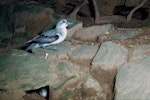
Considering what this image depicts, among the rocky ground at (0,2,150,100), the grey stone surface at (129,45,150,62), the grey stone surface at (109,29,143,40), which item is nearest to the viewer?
the rocky ground at (0,2,150,100)

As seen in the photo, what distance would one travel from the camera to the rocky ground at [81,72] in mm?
5250

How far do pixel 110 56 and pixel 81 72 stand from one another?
2.36 feet

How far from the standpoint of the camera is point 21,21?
9.98 meters

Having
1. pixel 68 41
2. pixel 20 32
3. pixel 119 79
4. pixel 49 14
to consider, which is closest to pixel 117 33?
pixel 68 41

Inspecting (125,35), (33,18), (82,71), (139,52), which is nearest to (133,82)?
(139,52)

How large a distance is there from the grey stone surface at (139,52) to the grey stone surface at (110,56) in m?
0.15

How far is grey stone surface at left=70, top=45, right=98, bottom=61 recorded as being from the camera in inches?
230

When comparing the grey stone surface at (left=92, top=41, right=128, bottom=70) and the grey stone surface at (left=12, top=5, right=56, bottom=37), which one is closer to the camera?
the grey stone surface at (left=92, top=41, right=128, bottom=70)

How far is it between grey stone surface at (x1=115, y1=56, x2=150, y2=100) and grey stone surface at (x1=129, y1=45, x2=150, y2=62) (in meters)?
0.21

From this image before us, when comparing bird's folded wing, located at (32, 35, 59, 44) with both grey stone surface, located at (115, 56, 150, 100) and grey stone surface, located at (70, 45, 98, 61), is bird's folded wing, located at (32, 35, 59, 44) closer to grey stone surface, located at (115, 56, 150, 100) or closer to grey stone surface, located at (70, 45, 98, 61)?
grey stone surface, located at (70, 45, 98, 61)

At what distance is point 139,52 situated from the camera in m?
5.79

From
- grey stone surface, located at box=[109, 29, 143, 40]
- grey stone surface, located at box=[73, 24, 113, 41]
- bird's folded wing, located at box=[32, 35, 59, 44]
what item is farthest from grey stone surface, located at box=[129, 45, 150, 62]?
bird's folded wing, located at box=[32, 35, 59, 44]

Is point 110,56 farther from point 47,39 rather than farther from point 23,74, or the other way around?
point 23,74

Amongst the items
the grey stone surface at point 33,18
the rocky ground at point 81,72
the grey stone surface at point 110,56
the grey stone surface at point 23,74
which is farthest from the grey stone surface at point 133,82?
the grey stone surface at point 33,18
